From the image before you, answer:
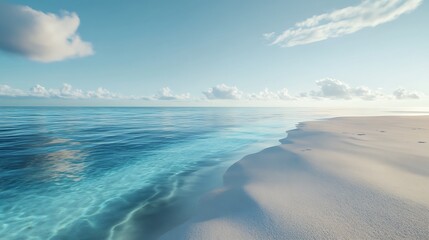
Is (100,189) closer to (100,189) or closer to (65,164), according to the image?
(100,189)

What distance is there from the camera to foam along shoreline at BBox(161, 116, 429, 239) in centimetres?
460

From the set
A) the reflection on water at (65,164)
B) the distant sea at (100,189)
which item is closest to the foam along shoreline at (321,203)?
the distant sea at (100,189)

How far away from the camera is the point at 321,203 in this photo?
19.2 feet

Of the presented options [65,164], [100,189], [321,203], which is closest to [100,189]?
[100,189]

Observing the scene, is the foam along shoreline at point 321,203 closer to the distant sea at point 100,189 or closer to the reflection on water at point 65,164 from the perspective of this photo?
the distant sea at point 100,189

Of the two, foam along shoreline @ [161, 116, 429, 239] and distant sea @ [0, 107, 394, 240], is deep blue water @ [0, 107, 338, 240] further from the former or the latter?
foam along shoreline @ [161, 116, 429, 239]

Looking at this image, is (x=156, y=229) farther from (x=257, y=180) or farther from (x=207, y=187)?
(x=257, y=180)

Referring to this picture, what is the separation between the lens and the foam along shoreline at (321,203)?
460 centimetres

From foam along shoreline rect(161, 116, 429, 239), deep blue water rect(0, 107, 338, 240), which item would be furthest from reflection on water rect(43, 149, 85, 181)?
foam along shoreline rect(161, 116, 429, 239)

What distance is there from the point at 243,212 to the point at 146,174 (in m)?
7.18

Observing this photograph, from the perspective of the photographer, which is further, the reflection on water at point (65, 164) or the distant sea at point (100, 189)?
the reflection on water at point (65, 164)

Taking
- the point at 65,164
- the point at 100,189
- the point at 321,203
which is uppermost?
the point at 321,203

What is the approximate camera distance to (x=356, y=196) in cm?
613

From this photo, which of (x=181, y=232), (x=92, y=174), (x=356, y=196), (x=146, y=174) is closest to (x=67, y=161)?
→ (x=92, y=174)
